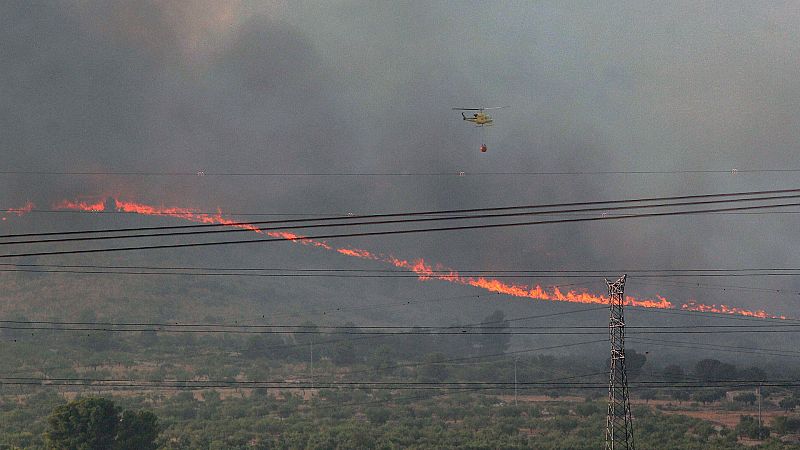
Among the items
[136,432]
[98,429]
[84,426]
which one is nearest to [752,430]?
[136,432]

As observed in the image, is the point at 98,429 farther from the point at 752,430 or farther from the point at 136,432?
the point at 752,430

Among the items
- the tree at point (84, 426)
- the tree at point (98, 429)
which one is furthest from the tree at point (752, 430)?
the tree at point (84, 426)

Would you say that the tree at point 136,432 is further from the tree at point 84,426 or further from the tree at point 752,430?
the tree at point 752,430

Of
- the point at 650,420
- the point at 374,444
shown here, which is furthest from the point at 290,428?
the point at 650,420

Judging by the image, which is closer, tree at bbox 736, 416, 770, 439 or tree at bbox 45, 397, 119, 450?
tree at bbox 45, 397, 119, 450

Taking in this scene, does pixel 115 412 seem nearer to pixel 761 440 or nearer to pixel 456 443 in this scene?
pixel 456 443

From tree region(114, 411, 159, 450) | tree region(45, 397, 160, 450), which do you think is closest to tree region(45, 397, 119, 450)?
tree region(45, 397, 160, 450)

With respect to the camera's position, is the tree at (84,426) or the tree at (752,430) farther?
the tree at (752,430)

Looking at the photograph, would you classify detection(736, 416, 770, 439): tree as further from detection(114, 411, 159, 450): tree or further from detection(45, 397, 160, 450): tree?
detection(45, 397, 160, 450): tree
